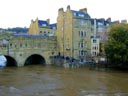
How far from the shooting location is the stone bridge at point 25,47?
2908 inches

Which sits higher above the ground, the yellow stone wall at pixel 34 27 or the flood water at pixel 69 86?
the yellow stone wall at pixel 34 27

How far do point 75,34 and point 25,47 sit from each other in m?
14.5

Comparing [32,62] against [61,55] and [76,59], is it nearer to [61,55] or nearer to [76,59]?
[61,55]

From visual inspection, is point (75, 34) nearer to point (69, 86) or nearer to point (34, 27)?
point (34, 27)

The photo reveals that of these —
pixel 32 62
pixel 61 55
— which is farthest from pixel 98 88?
pixel 32 62

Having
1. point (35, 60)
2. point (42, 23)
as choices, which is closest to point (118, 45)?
point (35, 60)

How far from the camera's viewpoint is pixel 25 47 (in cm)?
7700

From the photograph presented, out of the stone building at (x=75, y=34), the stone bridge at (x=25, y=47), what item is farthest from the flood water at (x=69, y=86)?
the stone building at (x=75, y=34)

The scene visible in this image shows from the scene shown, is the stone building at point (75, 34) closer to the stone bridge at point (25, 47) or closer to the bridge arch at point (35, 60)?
the stone bridge at point (25, 47)

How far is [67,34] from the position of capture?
8038cm

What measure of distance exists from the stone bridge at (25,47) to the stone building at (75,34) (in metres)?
4.23

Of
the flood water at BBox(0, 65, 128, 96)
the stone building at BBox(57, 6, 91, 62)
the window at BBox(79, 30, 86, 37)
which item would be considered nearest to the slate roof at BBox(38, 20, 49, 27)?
the stone building at BBox(57, 6, 91, 62)

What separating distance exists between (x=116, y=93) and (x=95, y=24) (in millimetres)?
52404

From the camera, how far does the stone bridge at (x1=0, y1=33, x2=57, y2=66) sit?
73.9 m
